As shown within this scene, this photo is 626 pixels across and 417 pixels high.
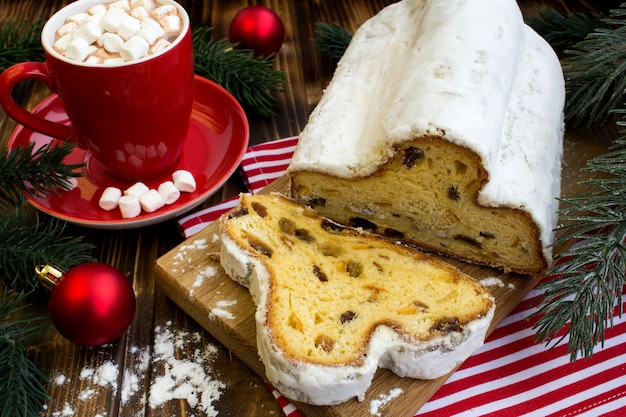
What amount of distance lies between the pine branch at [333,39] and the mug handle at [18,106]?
46.5 inches

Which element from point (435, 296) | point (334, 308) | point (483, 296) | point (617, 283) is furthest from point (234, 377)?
point (617, 283)

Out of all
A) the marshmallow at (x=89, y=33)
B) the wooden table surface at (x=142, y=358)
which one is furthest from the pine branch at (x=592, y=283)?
the marshmallow at (x=89, y=33)

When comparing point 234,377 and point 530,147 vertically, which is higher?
point 530,147

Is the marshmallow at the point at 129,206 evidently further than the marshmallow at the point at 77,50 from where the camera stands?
Yes

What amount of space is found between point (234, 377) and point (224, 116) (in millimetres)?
1097

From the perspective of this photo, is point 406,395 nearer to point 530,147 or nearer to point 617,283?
point 617,283

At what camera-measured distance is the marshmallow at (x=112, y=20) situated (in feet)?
6.56

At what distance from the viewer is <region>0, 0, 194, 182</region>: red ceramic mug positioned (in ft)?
6.37

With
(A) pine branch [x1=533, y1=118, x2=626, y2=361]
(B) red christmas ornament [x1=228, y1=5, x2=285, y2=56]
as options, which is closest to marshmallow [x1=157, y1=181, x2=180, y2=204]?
(B) red christmas ornament [x1=228, y1=5, x2=285, y2=56]

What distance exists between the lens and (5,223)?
6.32ft

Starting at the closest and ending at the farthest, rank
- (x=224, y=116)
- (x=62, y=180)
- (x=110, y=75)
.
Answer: (x=110, y=75) < (x=62, y=180) < (x=224, y=116)

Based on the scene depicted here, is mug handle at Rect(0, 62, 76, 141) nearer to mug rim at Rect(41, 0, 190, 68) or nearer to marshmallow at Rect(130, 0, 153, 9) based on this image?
mug rim at Rect(41, 0, 190, 68)

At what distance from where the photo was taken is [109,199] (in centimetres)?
211

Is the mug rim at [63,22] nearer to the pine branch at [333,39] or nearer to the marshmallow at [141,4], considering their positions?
the marshmallow at [141,4]
